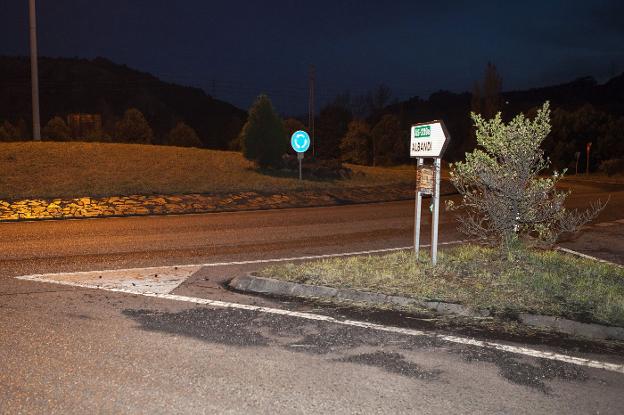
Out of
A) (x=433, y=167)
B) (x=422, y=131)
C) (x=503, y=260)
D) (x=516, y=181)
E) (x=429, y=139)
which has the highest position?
(x=422, y=131)

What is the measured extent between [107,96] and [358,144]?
254 feet

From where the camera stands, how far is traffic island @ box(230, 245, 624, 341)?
20.1 ft

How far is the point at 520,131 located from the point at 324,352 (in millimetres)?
4629

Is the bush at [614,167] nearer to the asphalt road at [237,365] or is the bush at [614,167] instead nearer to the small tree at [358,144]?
the small tree at [358,144]

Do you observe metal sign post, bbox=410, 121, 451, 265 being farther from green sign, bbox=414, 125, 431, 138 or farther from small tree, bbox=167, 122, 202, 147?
small tree, bbox=167, 122, 202, 147

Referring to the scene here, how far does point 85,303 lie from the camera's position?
21.7 ft

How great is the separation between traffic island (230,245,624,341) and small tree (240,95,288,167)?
1705 centimetres

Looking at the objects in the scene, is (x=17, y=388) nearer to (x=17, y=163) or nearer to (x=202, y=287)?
(x=202, y=287)

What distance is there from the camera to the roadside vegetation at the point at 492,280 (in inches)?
251

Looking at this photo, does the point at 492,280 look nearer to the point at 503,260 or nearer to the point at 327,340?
the point at 503,260

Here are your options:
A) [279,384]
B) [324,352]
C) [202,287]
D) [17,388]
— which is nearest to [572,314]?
[324,352]

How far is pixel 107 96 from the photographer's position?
119 m

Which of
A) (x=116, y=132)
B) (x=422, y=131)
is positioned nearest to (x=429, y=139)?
(x=422, y=131)

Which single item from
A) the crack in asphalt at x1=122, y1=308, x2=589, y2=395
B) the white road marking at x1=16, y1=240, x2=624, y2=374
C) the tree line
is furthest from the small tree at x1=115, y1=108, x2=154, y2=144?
the crack in asphalt at x1=122, y1=308, x2=589, y2=395
